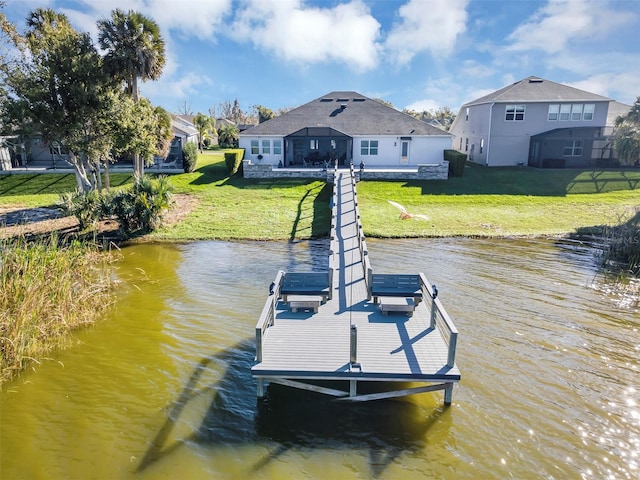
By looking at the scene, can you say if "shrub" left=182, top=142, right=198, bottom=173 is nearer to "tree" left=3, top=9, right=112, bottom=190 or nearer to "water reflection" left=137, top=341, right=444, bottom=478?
"tree" left=3, top=9, right=112, bottom=190

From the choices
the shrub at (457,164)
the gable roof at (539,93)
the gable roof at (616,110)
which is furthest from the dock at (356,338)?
the gable roof at (616,110)

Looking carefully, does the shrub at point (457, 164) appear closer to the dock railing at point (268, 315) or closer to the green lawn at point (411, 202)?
the green lawn at point (411, 202)

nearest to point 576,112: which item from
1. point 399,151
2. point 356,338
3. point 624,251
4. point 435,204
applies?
point 399,151

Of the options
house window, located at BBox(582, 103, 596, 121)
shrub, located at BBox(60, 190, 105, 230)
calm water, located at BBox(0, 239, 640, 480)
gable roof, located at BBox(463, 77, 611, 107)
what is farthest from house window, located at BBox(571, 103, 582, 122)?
shrub, located at BBox(60, 190, 105, 230)

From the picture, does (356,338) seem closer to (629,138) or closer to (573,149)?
(629,138)

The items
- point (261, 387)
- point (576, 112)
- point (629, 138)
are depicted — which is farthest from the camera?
point (576, 112)

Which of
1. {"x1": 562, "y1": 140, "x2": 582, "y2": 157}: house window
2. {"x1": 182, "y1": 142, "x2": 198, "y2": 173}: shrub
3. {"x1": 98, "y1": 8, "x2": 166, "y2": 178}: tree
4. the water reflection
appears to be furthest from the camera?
{"x1": 562, "y1": 140, "x2": 582, "y2": 157}: house window

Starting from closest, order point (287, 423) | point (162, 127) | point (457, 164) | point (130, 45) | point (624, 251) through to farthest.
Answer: point (287, 423), point (624, 251), point (130, 45), point (162, 127), point (457, 164)
